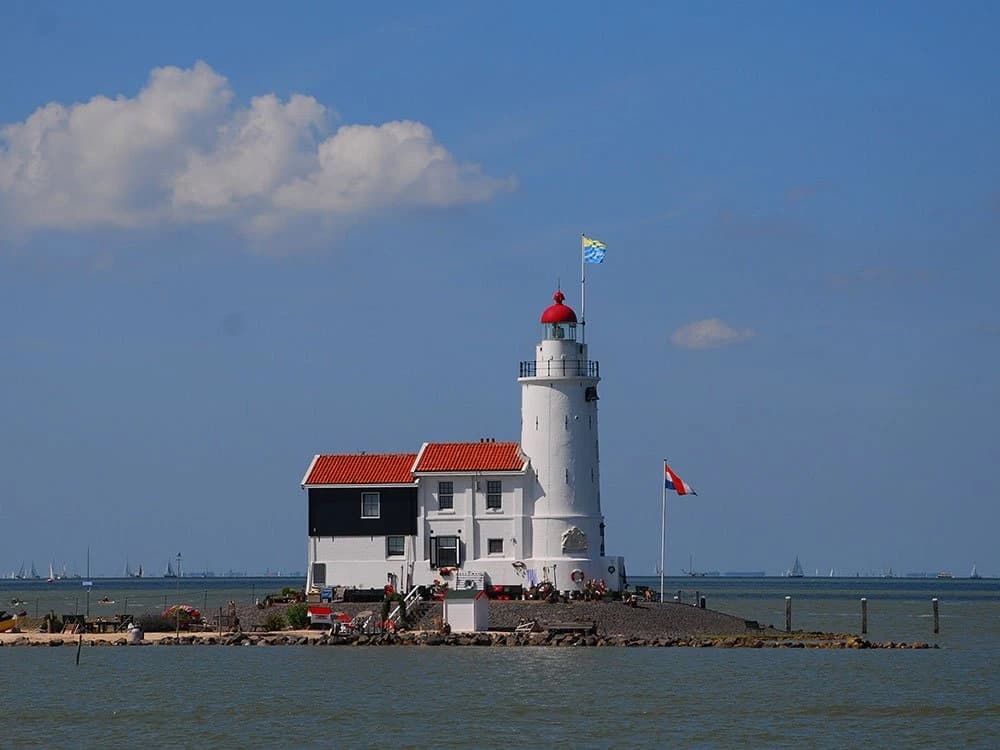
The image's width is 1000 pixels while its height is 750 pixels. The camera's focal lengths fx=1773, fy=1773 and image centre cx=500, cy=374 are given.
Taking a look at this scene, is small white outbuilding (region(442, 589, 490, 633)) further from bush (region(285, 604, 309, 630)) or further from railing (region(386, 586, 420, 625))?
bush (region(285, 604, 309, 630))

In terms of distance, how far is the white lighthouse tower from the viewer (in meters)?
63.1

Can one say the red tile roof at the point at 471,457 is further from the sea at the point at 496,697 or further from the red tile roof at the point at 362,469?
the sea at the point at 496,697

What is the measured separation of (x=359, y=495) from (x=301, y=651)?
375 inches

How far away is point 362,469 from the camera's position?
6550cm

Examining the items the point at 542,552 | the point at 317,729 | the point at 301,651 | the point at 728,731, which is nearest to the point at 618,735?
the point at 728,731

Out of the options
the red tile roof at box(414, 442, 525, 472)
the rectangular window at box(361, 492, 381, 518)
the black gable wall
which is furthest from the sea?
the red tile roof at box(414, 442, 525, 472)

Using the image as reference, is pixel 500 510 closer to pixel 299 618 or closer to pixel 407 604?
pixel 407 604

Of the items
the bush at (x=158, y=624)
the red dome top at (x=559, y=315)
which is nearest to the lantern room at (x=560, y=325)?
the red dome top at (x=559, y=315)

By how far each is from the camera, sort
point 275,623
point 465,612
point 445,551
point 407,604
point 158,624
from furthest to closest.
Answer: point 445,551
point 158,624
point 275,623
point 407,604
point 465,612

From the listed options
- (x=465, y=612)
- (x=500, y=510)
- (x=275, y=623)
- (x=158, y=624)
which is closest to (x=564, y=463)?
(x=500, y=510)

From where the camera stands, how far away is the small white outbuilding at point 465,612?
193 feet

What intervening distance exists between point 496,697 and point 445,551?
748 inches

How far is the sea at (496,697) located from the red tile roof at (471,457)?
9.12m

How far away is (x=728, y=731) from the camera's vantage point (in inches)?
1570
